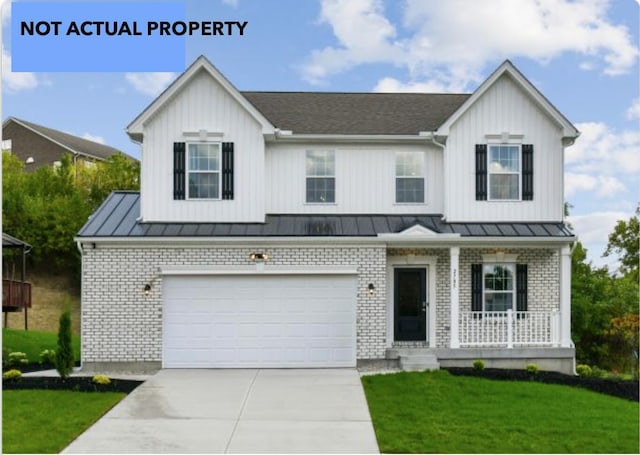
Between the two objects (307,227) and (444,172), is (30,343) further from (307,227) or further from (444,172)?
(444,172)

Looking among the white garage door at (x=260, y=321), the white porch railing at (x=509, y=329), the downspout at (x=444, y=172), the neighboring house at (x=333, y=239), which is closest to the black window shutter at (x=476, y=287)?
the neighboring house at (x=333, y=239)

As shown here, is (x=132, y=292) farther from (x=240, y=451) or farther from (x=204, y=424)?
(x=240, y=451)

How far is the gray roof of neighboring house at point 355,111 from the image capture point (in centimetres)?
1794

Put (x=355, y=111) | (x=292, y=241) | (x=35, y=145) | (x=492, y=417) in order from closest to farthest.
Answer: (x=492, y=417) < (x=292, y=241) < (x=355, y=111) < (x=35, y=145)

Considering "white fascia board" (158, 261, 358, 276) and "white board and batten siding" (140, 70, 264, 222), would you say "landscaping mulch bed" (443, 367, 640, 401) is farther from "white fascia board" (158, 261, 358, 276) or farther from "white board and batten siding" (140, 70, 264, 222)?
"white board and batten siding" (140, 70, 264, 222)

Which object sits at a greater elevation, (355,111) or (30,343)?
(355,111)

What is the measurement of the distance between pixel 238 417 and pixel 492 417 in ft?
12.8

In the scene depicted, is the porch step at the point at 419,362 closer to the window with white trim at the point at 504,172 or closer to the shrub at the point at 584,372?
the shrub at the point at 584,372

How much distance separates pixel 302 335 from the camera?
53.0 feet

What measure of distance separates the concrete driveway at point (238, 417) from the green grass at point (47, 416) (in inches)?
9.5

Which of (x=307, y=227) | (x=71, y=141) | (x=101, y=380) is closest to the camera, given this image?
(x=101, y=380)

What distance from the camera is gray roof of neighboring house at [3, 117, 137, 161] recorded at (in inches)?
1764

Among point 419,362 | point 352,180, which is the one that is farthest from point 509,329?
point 352,180

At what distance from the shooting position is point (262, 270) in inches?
635
